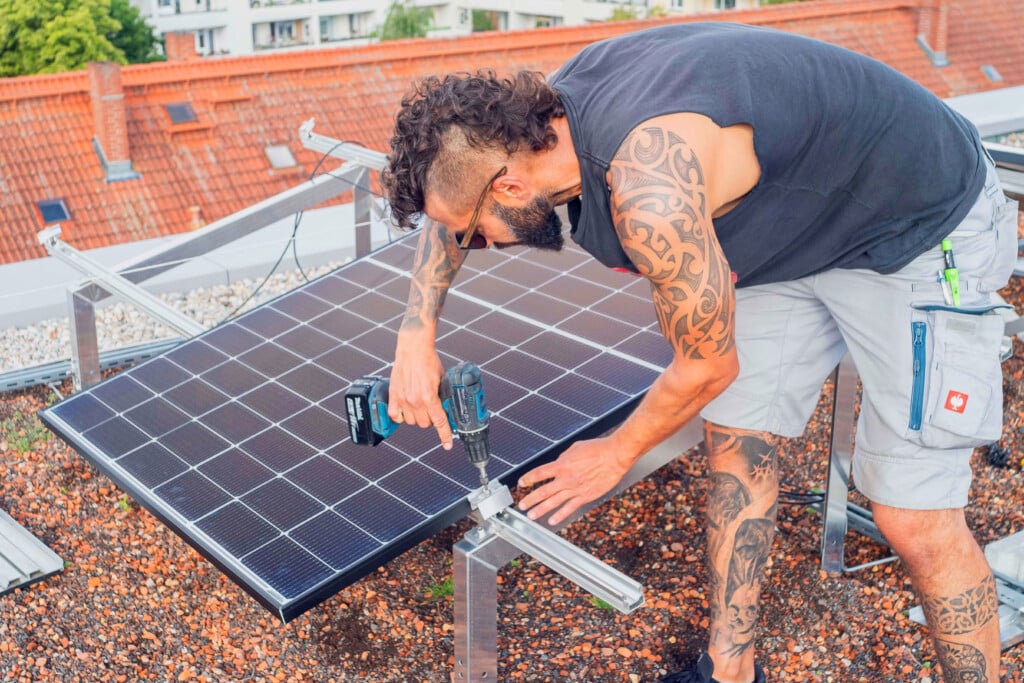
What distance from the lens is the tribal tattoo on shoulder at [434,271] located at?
3.39 metres

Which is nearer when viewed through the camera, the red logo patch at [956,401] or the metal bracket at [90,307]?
the red logo patch at [956,401]

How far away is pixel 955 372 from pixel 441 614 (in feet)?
6.63

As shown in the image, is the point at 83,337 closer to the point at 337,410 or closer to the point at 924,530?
the point at 337,410

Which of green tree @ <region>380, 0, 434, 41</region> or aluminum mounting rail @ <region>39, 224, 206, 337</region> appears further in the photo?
green tree @ <region>380, 0, 434, 41</region>

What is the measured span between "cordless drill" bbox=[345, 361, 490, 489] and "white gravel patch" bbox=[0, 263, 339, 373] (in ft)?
10.9

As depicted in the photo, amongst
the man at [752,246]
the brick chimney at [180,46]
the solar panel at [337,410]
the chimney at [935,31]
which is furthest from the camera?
the brick chimney at [180,46]

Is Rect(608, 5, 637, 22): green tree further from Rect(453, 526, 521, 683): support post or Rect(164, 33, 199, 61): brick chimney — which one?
Rect(453, 526, 521, 683): support post

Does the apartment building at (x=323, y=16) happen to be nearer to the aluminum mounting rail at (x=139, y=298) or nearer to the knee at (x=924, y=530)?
the aluminum mounting rail at (x=139, y=298)

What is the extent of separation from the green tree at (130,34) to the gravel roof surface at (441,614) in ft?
152

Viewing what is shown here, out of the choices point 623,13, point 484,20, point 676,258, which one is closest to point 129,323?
point 676,258

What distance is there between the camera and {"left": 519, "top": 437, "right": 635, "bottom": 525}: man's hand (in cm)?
303

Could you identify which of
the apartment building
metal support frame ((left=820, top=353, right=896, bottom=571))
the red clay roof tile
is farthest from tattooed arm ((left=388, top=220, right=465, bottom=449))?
the apartment building

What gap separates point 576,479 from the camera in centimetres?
308

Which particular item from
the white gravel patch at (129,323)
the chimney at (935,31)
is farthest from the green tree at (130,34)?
the white gravel patch at (129,323)
